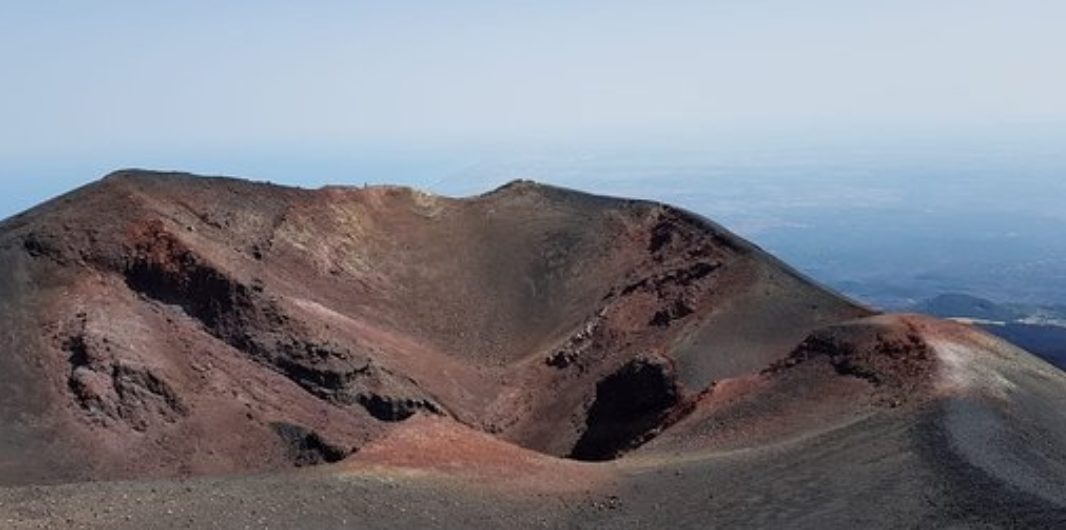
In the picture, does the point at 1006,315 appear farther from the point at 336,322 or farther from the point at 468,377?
the point at 336,322

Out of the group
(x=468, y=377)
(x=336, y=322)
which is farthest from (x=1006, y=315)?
(x=336, y=322)

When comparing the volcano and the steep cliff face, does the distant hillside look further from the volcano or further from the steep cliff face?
the volcano

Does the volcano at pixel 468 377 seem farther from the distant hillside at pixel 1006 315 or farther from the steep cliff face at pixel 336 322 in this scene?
the distant hillside at pixel 1006 315

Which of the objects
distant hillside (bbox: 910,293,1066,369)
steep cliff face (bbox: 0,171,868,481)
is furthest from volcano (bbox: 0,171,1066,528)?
distant hillside (bbox: 910,293,1066,369)

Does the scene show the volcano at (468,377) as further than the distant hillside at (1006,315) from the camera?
No

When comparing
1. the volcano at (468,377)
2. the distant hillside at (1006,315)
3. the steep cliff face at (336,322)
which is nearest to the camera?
the volcano at (468,377)

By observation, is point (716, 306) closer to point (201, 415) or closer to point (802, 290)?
point (802, 290)

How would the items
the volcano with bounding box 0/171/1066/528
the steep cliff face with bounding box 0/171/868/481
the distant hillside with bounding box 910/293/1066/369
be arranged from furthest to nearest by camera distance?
1. the distant hillside with bounding box 910/293/1066/369
2. the steep cliff face with bounding box 0/171/868/481
3. the volcano with bounding box 0/171/1066/528

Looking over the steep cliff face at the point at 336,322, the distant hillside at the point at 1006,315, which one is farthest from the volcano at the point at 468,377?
the distant hillside at the point at 1006,315
